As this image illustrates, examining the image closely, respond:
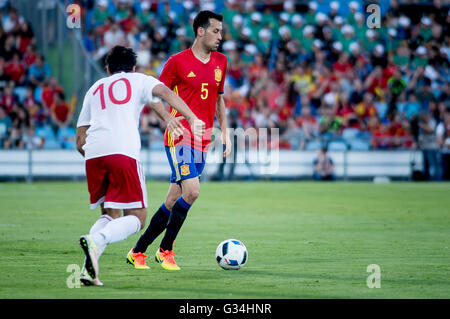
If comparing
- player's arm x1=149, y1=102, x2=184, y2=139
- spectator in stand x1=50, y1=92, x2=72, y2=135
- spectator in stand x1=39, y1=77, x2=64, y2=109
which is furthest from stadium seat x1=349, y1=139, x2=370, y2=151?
player's arm x1=149, y1=102, x2=184, y2=139

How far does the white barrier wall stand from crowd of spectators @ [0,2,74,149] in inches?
16.6

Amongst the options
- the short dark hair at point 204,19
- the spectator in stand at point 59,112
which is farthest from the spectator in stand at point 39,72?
the short dark hair at point 204,19

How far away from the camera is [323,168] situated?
24.8 m

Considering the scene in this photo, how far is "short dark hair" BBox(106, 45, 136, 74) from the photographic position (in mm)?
7539

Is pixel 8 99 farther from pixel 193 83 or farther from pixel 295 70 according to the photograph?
pixel 193 83

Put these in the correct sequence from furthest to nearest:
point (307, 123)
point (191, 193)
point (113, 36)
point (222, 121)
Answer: point (113, 36) < point (307, 123) < point (222, 121) < point (191, 193)

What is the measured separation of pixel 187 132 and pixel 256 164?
51.9ft

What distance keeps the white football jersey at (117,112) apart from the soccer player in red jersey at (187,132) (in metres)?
1.36

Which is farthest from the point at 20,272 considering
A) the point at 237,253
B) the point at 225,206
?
the point at 225,206

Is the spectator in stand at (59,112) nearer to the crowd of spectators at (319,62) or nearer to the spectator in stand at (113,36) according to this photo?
the crowd of spectators at (319,62)

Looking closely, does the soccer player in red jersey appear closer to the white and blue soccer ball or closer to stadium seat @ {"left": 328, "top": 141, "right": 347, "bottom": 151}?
the white and blue soccer ball

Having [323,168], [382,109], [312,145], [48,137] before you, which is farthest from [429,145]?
[48,137]

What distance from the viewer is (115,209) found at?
7.65 metres

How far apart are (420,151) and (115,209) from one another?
18.4m
